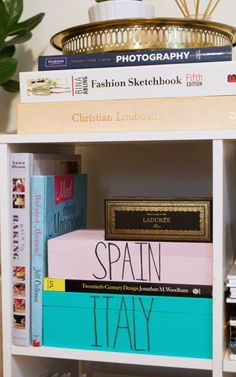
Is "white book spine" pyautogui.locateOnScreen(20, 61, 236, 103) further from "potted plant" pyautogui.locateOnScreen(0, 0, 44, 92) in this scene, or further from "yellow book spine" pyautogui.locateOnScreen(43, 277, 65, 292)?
"yellow book spine" pyautogui.locateOnScreen(43, 277, 65, 292)

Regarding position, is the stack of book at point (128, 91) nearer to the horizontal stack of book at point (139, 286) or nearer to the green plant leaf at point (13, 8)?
the horizontal stack of book at point (139, 286)

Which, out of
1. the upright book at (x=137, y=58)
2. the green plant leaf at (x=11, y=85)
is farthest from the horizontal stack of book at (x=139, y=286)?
the green plant leaf at (x=11, y=85)

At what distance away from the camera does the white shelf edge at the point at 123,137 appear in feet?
2.99

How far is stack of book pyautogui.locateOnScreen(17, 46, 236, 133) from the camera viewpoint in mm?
937

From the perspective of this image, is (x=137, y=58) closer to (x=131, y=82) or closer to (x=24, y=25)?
(x=131, y=82)

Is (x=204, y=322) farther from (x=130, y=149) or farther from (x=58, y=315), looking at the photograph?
(x=130, y=149)

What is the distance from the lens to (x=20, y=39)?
125 centimetres

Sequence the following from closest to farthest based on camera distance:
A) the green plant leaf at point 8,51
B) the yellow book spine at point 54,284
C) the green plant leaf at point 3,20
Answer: the yellow book spine at point 54,284 < the green plant leaf at point 3,20 < the green plant leaf at point 8,51

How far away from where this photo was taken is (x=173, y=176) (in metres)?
1.31

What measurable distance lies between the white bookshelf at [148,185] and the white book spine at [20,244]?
0.5 inches

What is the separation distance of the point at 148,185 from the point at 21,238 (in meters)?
0.42

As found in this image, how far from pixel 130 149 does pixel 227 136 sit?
46cm

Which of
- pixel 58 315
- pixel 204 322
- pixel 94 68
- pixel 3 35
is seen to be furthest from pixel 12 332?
pixel 3 35

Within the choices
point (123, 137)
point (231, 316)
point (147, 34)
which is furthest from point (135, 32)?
point (231, 316)
